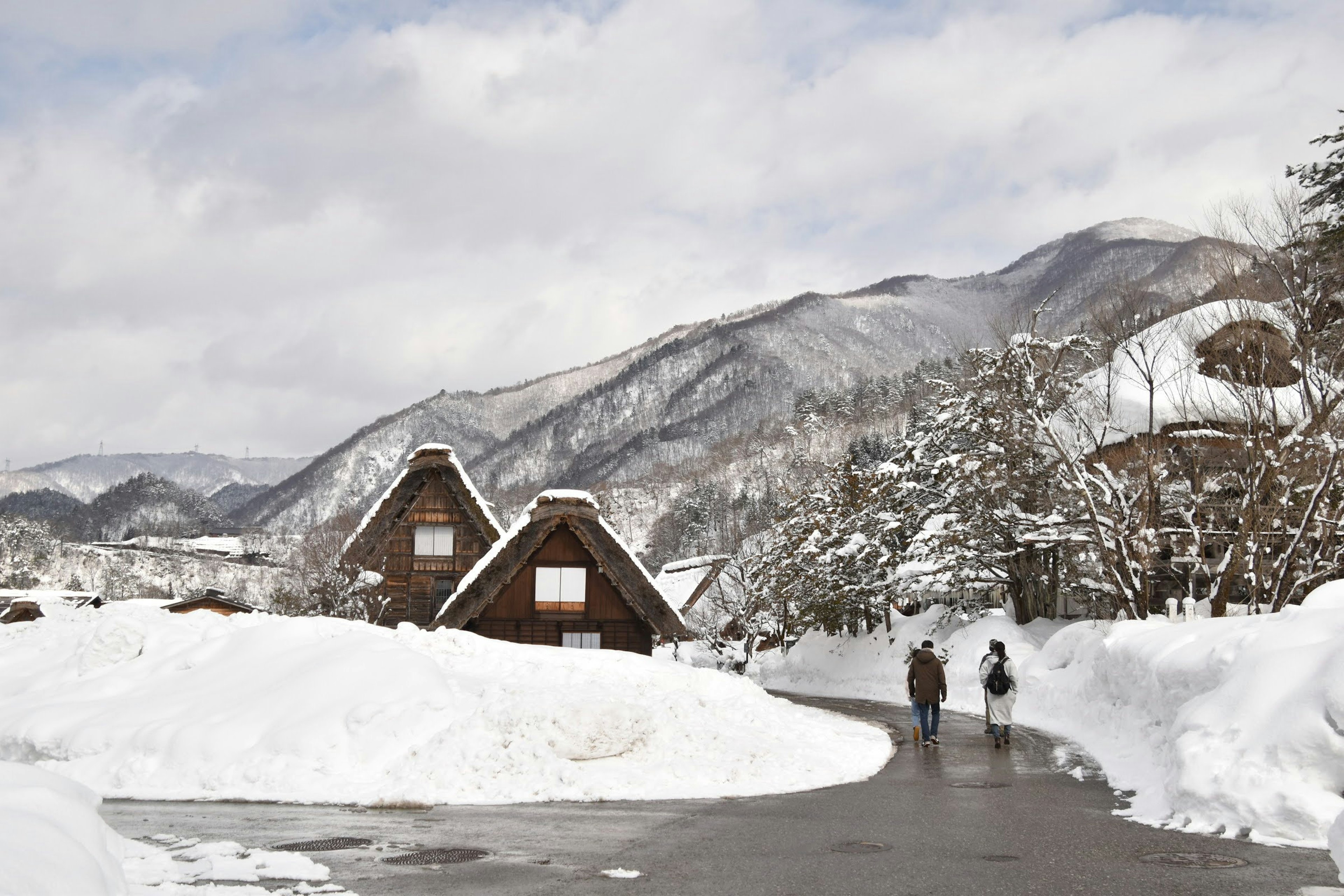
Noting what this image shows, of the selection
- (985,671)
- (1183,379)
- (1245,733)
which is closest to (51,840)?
(1245,733)

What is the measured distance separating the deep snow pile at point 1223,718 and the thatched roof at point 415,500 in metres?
19.6

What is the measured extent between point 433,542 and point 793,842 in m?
28.6

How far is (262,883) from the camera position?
740cm

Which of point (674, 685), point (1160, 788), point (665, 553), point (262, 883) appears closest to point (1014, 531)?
point (674, 685)

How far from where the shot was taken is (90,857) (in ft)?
18.8

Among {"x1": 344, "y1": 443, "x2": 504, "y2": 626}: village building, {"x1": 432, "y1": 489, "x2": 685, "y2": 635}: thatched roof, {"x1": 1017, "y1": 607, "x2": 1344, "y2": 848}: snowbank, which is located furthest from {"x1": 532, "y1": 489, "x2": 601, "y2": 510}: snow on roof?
{"x1": 1017, "y1": 607, "x2": 1344, "y2": 848}: snowbank

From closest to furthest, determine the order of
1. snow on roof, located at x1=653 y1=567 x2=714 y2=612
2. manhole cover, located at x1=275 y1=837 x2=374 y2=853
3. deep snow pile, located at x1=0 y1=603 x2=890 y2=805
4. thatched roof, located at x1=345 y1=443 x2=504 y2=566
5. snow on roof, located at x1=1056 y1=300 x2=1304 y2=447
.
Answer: manhole cover, located at x1=275 y1=837 x2=374 y2=853
deep snow pile, located at x1=0 y1=603 x2=890 y2=805
snow on roof, located at x1=1056 y1=300 x2=1304 y2=447
thatched roof, located at x1=345 y1=443 x2=504 y2=566
snow on roof, located at x1=653 y1=567 x2=714 y2=612

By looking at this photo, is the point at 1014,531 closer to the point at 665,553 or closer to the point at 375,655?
the point at 375,655

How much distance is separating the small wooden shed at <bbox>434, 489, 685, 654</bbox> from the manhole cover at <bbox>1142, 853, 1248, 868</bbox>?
62.5ft

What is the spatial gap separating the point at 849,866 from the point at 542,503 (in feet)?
63.3

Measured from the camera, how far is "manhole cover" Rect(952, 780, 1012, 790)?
40.3 feet

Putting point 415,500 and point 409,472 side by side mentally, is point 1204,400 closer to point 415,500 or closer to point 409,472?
point 409,472

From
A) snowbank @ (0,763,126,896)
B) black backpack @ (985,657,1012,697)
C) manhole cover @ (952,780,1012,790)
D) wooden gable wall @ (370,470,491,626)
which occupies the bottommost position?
manhole cover @ (952,780,1012,790)

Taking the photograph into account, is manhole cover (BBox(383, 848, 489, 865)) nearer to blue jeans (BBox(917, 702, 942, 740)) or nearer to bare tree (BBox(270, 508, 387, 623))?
blue jeans (BBox(917, 702, 942, 740))
